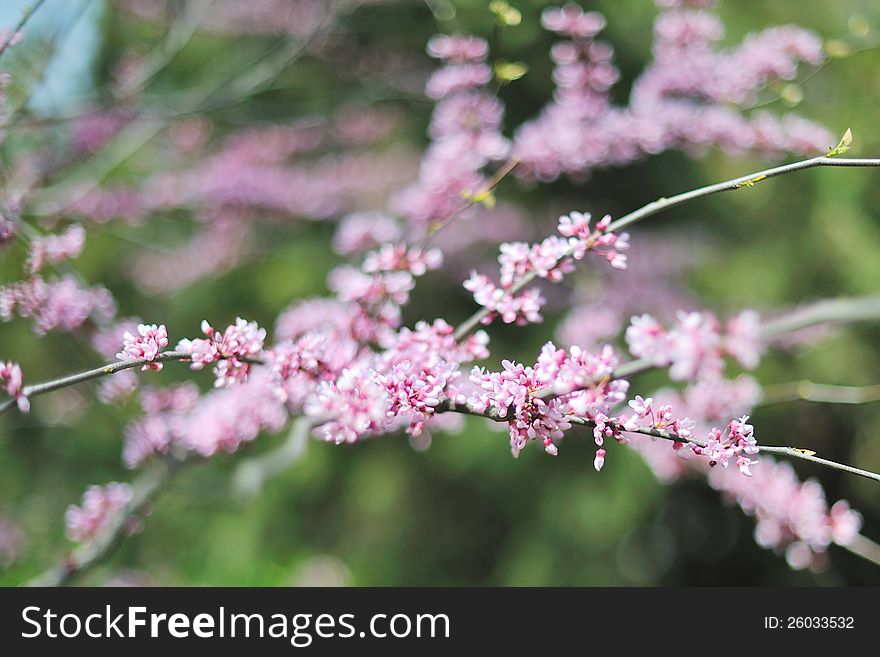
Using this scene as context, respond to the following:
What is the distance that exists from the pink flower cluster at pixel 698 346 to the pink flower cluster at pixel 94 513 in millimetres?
1168

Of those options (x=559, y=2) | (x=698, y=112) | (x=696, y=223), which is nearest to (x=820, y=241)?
(x=696, y=223)

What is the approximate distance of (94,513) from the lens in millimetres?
1438

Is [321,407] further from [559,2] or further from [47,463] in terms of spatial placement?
[47,463]

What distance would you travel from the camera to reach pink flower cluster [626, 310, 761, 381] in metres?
0.69

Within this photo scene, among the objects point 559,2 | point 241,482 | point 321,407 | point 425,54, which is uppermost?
point 425,54

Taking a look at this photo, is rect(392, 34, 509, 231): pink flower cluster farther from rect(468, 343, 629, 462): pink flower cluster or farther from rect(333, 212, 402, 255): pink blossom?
rect(468, 343, 629, 462): pink flower cluster

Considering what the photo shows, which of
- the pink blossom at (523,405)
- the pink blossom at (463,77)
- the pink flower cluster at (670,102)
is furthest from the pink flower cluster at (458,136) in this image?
the pink blossom at (523,405)

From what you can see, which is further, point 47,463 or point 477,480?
point 47,463

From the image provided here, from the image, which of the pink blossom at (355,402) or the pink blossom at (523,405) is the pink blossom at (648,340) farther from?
the pink blossom at (355,402)

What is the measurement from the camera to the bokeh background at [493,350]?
274cm

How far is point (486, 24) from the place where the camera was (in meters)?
2.31

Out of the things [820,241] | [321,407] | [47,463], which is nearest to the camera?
[321,407]

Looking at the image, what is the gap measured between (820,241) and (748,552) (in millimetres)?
1891

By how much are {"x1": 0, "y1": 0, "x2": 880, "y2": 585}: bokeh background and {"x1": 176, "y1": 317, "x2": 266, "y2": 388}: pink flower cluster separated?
139cm
